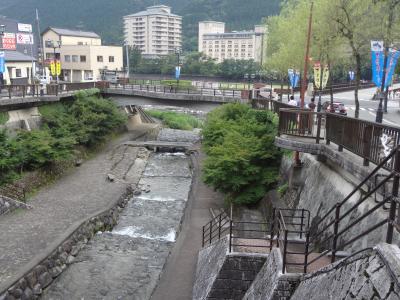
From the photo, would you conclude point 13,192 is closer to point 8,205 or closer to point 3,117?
point 8,205

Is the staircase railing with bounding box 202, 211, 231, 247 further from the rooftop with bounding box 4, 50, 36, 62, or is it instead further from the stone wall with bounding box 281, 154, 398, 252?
the rooftop with bounding box 4, 50, 36, 62

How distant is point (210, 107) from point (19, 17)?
7260 inches

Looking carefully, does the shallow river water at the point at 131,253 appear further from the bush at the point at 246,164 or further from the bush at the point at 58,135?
the bush at the point at 58,135

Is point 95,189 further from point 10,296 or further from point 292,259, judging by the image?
point 292,259

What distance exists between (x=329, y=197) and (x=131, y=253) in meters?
9.10

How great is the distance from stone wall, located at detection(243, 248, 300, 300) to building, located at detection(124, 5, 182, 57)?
157510 mm

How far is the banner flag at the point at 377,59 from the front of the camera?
629 inches

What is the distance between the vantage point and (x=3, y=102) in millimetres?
27188

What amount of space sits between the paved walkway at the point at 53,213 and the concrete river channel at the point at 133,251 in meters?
1.27

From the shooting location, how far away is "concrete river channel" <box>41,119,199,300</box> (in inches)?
560

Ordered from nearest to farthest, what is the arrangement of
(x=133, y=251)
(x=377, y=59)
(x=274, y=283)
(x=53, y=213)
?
(x=274, y=283)
(x=377, y=59)
(x=133, y=251)
(x=53, y=213)

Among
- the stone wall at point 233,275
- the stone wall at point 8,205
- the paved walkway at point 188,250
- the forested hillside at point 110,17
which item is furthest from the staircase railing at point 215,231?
the forested hillside at point 110,17

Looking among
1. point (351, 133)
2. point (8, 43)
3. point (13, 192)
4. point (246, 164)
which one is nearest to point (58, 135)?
point (13, 192)

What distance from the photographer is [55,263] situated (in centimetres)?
1488
